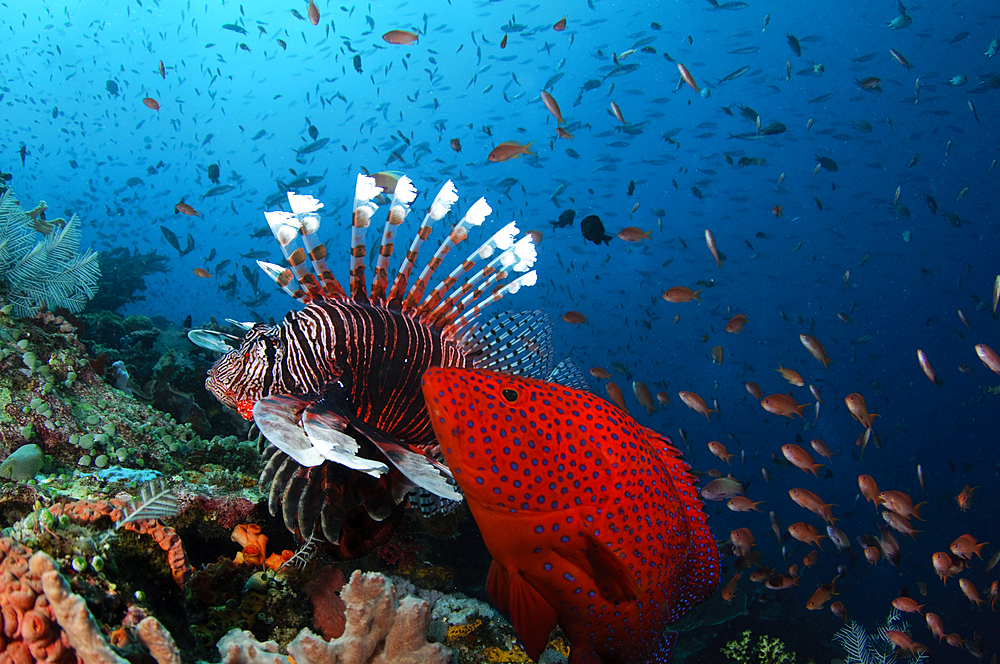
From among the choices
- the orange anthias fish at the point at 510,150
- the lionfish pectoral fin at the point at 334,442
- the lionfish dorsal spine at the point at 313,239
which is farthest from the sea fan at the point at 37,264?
the orange anthias fish at the point at 510,150

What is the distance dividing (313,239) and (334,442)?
1431mm

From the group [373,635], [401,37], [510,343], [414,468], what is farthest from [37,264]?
[401,37]

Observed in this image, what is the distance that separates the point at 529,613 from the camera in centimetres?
153

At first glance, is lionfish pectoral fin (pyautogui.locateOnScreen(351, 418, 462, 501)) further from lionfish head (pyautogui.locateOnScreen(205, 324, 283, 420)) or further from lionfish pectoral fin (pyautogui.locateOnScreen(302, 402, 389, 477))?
lionfish head (pyautogui.locateOnScreen(205, 324, 283, 420))

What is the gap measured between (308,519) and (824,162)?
15.7m

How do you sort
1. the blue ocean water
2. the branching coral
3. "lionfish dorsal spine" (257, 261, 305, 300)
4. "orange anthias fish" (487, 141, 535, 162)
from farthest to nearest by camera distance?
the blue ocean water < "orange anthias fish" (487, 141, 535, 162) < the branching coral < "lionfish dorsal spine" (257, 261, 305, 300)

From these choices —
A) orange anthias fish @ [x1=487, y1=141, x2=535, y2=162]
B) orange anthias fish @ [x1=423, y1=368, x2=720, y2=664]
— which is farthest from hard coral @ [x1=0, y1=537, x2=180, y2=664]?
orange anthias fish @ [x1=487, y1=141, x2=535, y2=162]

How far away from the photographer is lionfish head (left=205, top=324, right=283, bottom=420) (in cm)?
212

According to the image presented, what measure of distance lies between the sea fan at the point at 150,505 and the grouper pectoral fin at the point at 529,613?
1.45 m

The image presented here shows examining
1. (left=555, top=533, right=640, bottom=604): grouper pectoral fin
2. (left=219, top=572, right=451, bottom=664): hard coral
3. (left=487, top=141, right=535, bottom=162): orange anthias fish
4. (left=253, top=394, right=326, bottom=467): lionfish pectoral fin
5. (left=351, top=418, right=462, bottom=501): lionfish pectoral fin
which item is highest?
(left=253, top=394, right=326, bottom=467): lionfish pectoral fin

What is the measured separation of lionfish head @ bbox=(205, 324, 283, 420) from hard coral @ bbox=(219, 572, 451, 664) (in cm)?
90

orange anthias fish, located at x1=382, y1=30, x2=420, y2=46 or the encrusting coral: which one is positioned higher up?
orange anthias fish, located at x1=382, y1=30, x2=420, y2=46

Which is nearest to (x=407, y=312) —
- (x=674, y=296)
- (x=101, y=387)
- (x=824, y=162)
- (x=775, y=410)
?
(x=101, y=387)

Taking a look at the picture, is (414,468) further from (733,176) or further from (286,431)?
(733,176)
